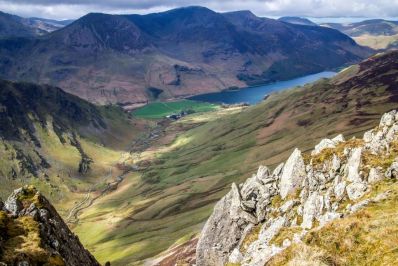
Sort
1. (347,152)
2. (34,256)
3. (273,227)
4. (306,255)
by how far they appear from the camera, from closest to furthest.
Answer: (306,255)
(34,256)
(273,227)
(347,152)

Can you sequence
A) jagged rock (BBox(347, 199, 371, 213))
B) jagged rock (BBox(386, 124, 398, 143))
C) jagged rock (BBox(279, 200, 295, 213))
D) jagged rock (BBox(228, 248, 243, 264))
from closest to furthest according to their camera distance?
jagged rock (BBox(347, 199, 371, 213)) < jagged rock (BBox(228, 248, 243, 264)) < jagged rock (BBox(279, 200, 295, 213)) < jagged rock (BBox(386, 124, 398, 143))

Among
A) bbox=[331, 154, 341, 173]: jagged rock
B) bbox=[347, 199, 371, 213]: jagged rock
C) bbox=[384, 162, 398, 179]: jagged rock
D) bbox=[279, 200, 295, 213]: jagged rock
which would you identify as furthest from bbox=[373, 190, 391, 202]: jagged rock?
bbox=[279, 200, 295, 213]: jagged rock

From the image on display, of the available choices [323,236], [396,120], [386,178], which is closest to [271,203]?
[386,178]

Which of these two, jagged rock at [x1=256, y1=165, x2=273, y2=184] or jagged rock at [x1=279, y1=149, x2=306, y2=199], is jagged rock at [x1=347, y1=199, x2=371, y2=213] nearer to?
jagged rock at [x1=279, y1=149, x2=306, y2=199]

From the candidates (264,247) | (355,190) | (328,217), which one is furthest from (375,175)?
(264,247)

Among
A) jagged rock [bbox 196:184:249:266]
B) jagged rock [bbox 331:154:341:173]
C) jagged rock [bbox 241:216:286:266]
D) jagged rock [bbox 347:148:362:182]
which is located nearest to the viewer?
jagged rock [bbox 241:216:286:266]

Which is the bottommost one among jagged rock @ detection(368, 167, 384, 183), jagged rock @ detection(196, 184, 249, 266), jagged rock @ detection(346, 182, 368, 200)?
jagged rock @ detection(196, 184, 249, 266)

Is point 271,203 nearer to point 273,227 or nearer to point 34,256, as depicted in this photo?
point 273,227
